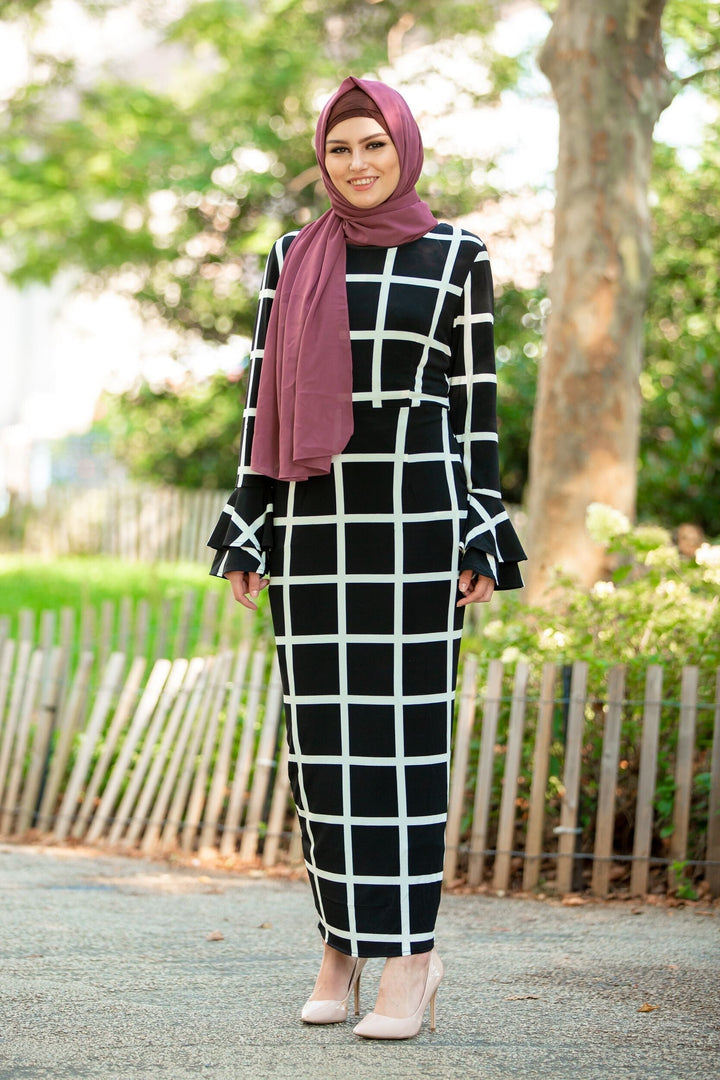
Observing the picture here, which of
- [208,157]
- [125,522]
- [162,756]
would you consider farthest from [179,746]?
[125,522]

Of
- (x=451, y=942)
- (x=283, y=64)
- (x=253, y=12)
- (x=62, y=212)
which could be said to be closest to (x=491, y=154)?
(x=283, y=64)

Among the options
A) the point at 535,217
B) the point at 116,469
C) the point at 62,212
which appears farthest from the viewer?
the point at 116,469

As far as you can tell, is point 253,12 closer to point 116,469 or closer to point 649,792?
point 116,469

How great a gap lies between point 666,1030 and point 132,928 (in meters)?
1.60

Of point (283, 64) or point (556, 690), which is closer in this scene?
point (556, 690)

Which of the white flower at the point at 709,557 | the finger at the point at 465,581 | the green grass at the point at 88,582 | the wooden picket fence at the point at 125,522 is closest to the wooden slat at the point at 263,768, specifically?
the white flower at the point at 709,557

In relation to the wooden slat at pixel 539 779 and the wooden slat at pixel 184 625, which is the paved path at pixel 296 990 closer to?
the wooden slat at pixel 539 779

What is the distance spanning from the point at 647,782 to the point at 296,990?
1.76 metres

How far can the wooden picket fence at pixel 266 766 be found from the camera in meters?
4.34

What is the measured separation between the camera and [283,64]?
13125mm

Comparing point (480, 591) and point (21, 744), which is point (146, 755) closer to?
point (21, 744)

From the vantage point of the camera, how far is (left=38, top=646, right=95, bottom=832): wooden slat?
18.6ft

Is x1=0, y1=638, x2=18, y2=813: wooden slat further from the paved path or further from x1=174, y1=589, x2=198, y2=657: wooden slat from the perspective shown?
the paved path

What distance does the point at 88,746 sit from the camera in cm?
556
